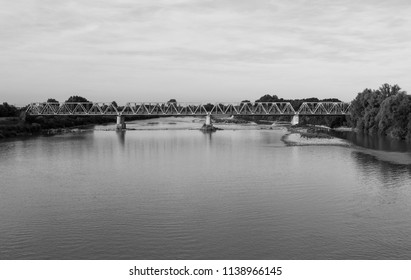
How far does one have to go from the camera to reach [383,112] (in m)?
56.0

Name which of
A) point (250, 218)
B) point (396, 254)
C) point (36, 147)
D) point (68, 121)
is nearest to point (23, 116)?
point (68, 121)

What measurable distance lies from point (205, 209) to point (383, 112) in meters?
42.8

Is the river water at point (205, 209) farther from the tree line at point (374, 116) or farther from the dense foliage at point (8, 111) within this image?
the dense foliage at point (8, 111)

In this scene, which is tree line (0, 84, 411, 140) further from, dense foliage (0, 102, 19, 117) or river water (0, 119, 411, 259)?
river water (0, 119, 411, 259)

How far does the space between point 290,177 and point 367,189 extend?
4.40 m

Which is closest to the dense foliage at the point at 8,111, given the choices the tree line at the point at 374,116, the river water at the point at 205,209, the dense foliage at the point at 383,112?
the tree line at the point at 374,116

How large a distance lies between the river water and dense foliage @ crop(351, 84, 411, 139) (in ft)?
71.8

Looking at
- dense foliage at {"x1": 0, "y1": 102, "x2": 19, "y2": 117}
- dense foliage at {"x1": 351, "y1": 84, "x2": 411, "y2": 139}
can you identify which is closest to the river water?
dense foliage at {"x1": 351, "y1": 84, "x2": 411, "y2": 139}

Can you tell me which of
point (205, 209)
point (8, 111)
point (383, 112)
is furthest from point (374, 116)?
point (8, 111)

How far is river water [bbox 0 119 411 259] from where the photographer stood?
46.8 ft

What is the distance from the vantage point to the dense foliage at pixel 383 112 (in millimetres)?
52688

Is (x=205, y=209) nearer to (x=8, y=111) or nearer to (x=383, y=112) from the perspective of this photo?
(x=383, y=112)

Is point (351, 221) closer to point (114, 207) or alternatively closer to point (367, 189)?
point (367, 189)
